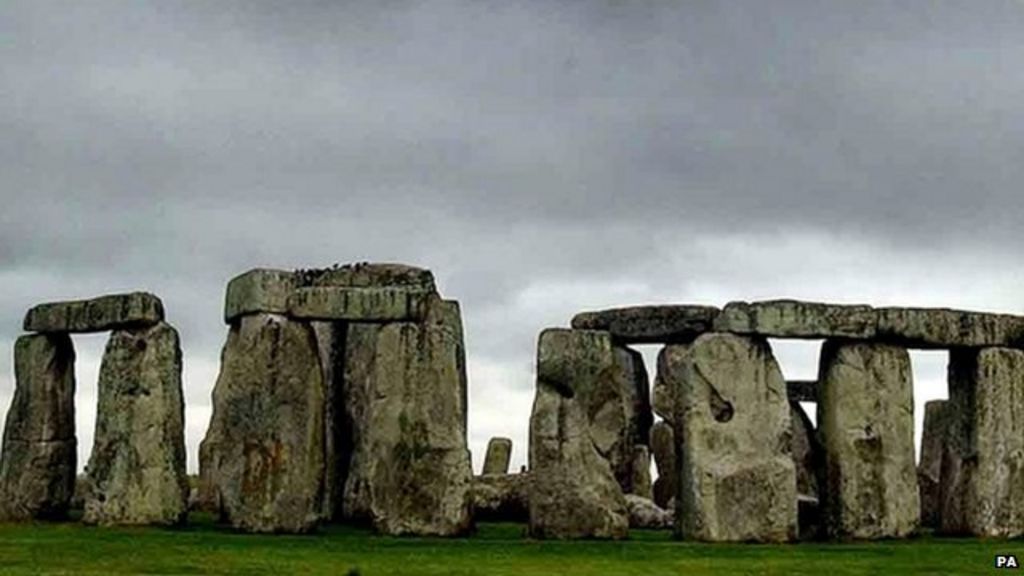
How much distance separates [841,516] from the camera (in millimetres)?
25266

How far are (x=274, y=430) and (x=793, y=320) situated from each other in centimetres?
650

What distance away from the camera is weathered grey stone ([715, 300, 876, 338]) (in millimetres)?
24547

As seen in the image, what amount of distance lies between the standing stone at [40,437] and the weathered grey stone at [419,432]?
481 cm

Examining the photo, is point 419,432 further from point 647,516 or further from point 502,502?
point 502,502

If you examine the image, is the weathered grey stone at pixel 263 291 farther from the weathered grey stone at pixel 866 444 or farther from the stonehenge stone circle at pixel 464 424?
the weathered grey stone at pixel 866 444

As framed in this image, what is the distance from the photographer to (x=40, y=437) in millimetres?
27125

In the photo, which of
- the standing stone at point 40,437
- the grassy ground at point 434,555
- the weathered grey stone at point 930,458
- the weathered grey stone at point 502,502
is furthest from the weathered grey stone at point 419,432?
the weathered grey stone at point 930,458

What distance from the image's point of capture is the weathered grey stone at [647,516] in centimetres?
2830

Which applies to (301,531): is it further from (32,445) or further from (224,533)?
(32,445)

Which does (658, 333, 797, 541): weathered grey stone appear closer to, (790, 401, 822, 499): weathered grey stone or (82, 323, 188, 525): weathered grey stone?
(790, 401, 822, 499): weathered grey stone

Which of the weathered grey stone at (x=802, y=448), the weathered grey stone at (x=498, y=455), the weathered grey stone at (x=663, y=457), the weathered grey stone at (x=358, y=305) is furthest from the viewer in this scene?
the weathered grey stone at (x=498, y=455)

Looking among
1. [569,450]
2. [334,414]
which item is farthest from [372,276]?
[569,450]

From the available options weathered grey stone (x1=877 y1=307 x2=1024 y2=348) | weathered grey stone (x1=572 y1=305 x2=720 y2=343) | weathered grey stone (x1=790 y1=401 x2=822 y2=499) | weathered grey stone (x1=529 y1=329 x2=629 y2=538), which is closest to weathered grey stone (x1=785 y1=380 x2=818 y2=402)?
weathered grey stone (x1=790 y1=401 x2=822 y2=499)

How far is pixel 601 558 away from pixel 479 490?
859cm
